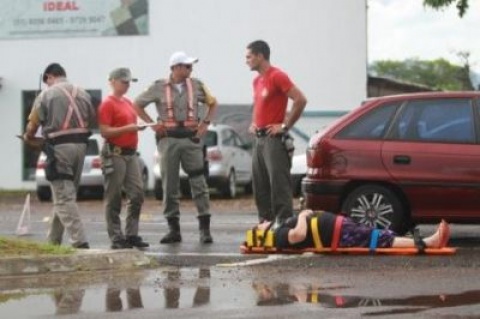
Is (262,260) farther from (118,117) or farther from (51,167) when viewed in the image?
(118,117)

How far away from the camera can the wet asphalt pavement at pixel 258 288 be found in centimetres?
677

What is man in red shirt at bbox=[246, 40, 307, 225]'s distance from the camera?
10.4m

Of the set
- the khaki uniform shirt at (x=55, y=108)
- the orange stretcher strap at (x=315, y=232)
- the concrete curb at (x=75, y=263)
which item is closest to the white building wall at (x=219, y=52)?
the khaki uniform shirt at (x=55, y=108)

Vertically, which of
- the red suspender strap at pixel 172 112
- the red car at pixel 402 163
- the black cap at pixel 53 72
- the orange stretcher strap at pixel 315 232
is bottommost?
the orange stretcher strap at pixel 315 232

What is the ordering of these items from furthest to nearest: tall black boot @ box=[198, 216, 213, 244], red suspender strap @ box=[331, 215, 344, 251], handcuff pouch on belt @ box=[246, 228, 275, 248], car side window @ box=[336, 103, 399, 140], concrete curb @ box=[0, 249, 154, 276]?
tall black boot @ box=[198, 216, 213, 244]
car side window @ box=[336, 103, 399, 140]
handcuff pouch on belt @ box=[246, 228, 275, 248]
red suspender strap @ box=[331, 215, 344, 251]
concrete curb @ box=[0, 249, 154, 276]

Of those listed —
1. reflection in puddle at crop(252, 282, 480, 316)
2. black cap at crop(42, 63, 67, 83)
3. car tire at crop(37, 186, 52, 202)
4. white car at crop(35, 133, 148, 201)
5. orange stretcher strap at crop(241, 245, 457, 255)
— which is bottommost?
car tire at crop(37, 186, 52, 202)

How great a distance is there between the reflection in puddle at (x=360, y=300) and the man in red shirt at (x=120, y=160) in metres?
3.40

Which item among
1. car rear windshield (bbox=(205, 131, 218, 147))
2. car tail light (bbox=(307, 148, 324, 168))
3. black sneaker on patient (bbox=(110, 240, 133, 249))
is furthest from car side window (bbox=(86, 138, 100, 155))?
car tail light (bbox=(307, 148, 324, 168))

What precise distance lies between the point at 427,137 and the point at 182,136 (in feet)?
8.20

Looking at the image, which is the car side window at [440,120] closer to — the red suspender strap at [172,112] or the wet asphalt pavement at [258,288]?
the wet asphalt pavement at [258,288]

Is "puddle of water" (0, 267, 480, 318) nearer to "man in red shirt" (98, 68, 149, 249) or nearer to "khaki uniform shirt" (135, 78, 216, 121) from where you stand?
"man in red shirt" (98, 68, 149, 249)

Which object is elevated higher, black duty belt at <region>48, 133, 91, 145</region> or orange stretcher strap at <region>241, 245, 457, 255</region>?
black duty belt at <region>48, 133, 91, 145</region>

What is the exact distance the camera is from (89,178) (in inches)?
910

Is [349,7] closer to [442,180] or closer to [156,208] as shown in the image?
[156,208]
